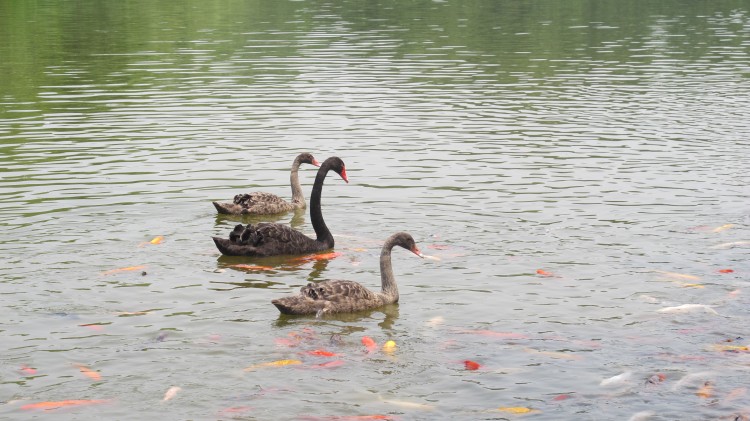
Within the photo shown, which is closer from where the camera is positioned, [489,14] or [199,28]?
[199,28]

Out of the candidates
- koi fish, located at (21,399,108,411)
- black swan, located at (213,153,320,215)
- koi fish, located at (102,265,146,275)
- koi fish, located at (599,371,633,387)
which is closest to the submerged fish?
koi fish, located at (599,371,633,387)

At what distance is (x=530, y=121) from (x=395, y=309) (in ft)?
46.5

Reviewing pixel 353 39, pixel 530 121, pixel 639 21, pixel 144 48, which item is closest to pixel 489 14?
pixel 639 21

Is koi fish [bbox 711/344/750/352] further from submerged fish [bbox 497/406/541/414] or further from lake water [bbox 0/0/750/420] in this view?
submerged fish [bbox 497/406/541/414]

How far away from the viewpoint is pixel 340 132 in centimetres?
2597

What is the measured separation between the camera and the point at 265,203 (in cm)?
1900

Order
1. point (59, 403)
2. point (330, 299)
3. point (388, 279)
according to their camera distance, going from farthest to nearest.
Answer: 1. point (388, 279)
2. point (330, 299)
3. point (59, 403)

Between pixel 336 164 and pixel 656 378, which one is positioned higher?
pixel 336 164

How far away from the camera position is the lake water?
11367mm

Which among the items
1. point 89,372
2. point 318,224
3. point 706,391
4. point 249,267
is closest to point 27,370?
point 89,372

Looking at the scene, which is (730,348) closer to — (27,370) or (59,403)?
(59,403)

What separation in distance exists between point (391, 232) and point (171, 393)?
6.78 m

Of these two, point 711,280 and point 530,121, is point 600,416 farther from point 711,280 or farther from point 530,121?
point 530,121

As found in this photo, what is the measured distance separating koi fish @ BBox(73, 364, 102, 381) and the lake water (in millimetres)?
35
